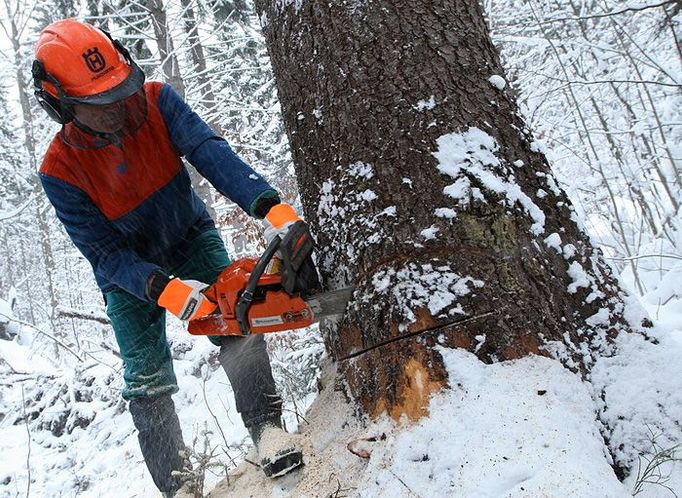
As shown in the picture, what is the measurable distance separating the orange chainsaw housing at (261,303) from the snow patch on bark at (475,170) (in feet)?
2.30

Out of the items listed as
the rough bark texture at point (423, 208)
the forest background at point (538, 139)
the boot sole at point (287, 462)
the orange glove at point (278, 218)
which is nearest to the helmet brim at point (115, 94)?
the rough bark texture at point (423, 208)

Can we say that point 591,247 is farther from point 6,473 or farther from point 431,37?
point 6,473

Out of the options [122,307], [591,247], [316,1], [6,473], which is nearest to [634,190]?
[591,247]

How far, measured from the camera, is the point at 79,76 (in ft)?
6.61

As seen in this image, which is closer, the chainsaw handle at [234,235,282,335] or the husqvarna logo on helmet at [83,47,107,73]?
the chainsaw handle at [234,235,282,335]

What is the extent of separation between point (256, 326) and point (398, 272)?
674mm

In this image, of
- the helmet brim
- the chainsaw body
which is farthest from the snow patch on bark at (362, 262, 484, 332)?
the helmet brim

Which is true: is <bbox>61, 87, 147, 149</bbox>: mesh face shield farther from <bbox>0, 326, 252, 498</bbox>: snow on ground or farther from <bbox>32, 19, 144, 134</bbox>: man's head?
<bbox>0, 326, 252, 498</bbox>: snow on ground

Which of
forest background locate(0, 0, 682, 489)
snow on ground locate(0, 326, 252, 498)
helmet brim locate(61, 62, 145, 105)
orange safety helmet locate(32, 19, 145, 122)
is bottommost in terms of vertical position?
snow on ground locate(0, 326, 252, 498)

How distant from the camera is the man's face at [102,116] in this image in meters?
2.08

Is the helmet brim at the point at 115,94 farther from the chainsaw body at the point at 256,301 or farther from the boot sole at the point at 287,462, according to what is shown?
the boot sole at the point at 287,462

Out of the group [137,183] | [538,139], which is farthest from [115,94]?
[538,139]

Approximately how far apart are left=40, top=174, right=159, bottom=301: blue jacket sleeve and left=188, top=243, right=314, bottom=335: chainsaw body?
0.33m

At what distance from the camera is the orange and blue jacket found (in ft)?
7.09
